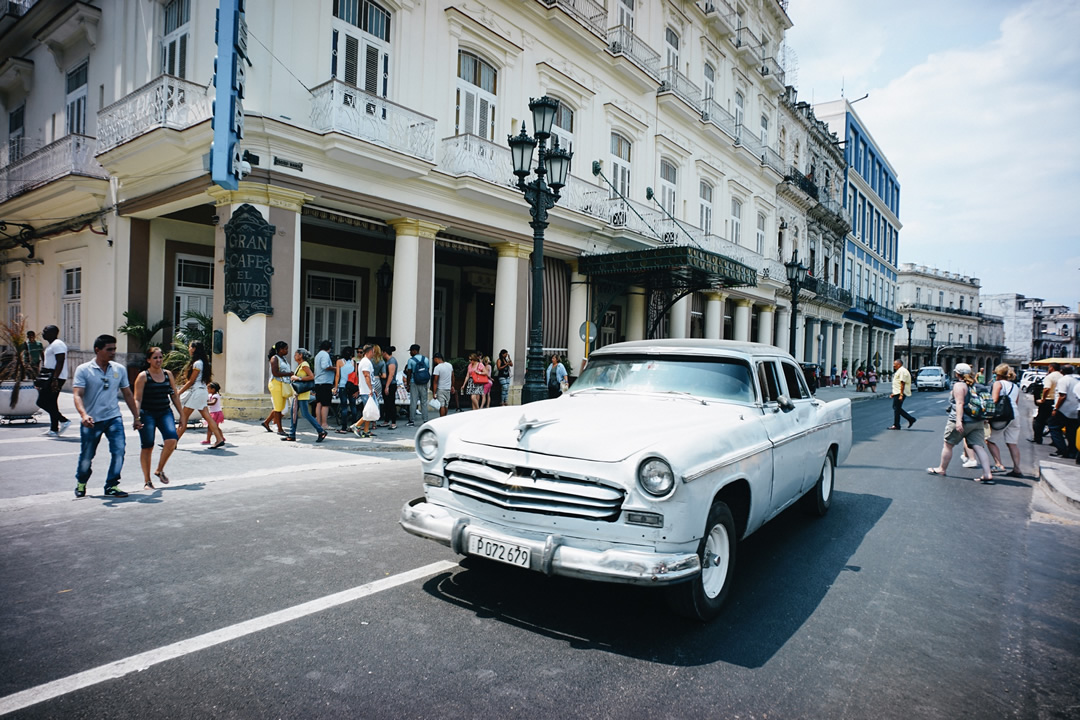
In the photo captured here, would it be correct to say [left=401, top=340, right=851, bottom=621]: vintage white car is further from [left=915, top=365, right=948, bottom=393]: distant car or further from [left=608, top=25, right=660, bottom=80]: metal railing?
[left=915, top=365, right=948, bottom=393]: distant car

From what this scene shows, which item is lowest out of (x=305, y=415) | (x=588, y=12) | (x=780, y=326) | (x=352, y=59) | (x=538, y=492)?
(x=305, y=415)

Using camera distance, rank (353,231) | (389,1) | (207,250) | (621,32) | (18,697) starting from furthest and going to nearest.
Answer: (621,32)
(353,231)
(207,250)
(389,1)
(18,697)

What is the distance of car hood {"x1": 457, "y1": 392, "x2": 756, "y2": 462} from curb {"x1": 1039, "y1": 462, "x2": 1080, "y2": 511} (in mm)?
5232

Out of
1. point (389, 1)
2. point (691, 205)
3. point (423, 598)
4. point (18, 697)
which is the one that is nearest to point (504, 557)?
point (423, 598)

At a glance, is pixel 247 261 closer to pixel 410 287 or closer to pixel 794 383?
pixel 410 287

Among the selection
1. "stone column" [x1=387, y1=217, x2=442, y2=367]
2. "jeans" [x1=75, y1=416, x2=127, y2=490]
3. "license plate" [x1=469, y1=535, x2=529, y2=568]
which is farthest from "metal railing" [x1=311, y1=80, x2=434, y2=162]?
"license plate" [x1=469, y1=535, x2=529, y2=568]

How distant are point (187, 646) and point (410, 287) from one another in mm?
11071

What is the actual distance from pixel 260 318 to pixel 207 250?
5.66 meters

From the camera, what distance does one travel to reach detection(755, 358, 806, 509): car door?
14.8ft

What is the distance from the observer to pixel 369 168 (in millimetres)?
12414

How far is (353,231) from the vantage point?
17.0 meters

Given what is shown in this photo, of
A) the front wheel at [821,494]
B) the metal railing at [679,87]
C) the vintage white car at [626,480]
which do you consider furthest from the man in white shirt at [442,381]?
the metal railing at [679,87]

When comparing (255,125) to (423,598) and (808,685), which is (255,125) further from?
(808,685)

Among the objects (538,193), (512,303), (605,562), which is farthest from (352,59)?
(605,562)
